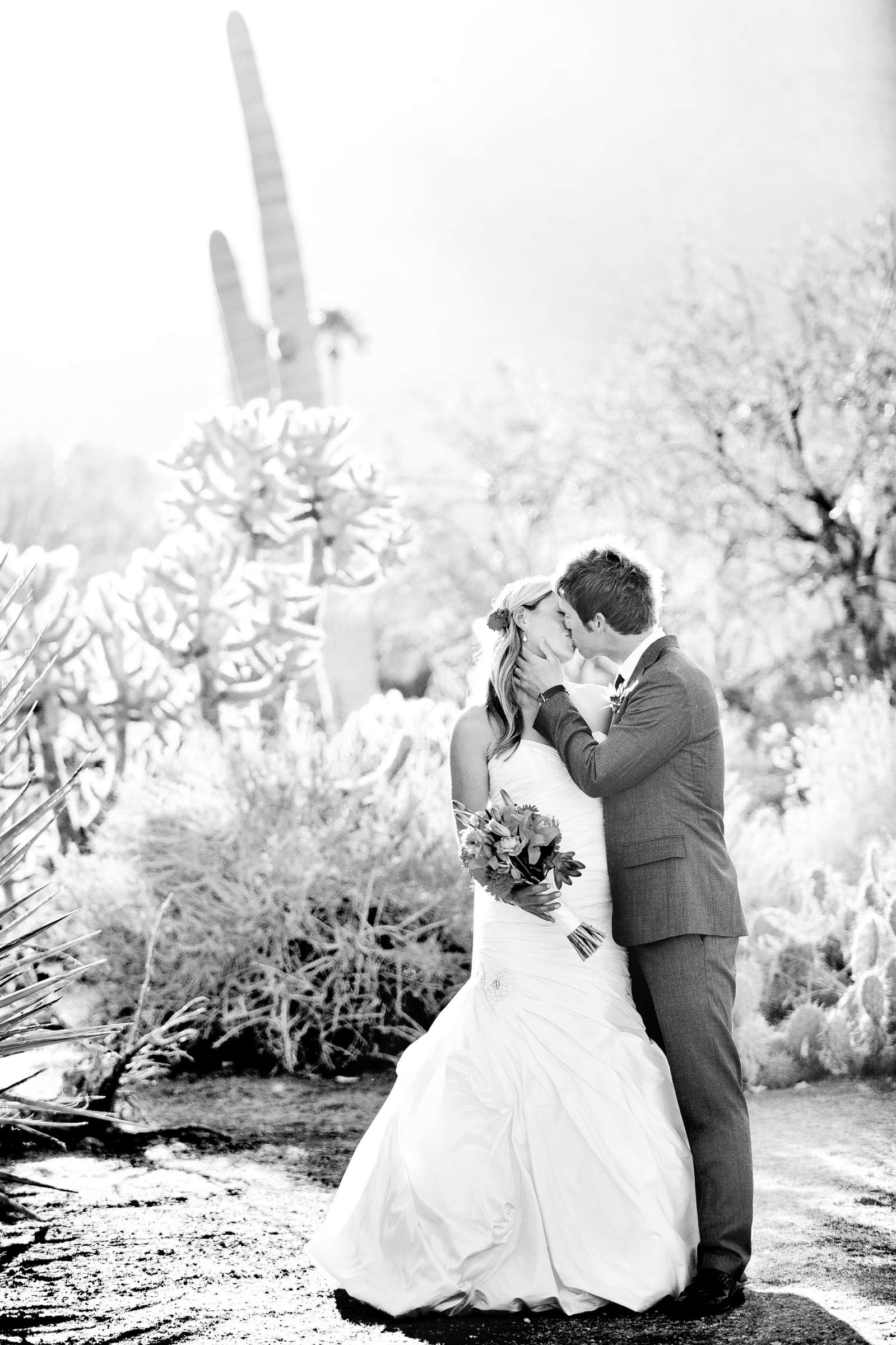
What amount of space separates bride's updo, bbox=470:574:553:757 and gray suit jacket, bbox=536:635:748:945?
19 cm

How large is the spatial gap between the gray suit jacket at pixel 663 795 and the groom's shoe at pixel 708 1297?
2.87ft

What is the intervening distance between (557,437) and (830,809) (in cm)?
1649

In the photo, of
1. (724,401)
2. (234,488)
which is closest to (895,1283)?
(234,488)

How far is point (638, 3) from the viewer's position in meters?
68.6

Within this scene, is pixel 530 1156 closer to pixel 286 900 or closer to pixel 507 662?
pixel 507 662

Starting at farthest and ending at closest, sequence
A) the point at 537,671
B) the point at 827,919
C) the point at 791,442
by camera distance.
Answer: the point at 791,442 < the point at 827,919 < the point at 537,671

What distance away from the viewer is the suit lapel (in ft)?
12.0

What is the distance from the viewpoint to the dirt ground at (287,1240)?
3227mm

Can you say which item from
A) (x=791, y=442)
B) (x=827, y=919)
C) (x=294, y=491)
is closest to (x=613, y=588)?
(x=827, y=919)

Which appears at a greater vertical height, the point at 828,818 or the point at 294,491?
the point at 294,491

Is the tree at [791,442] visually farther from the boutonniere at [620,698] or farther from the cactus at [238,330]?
the boutonniere at [620,698]

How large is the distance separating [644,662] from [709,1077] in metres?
1.16

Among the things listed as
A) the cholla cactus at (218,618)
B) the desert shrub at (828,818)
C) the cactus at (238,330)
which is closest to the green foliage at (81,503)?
the cactus at (238,330)

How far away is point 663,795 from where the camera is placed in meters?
3.60
